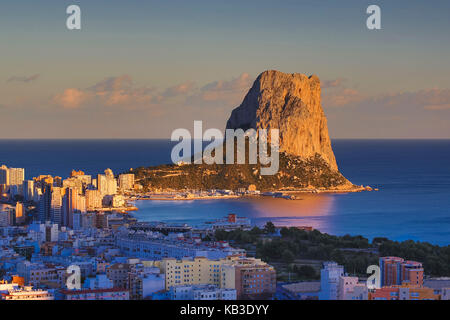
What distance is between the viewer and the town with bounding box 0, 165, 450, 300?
926 cm

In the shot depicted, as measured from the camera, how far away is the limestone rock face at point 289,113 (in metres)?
33.9

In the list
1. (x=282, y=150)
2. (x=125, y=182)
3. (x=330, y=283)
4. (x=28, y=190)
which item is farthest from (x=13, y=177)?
(x=330, y=283)

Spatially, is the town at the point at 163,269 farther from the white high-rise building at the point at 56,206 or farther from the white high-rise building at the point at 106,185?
the white high-rise building at the point at 106,185

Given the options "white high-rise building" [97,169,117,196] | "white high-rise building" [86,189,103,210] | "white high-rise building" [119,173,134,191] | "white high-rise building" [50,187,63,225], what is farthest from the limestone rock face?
"white high-rise building" [50,187,63,225]

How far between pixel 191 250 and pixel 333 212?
11.2 metres

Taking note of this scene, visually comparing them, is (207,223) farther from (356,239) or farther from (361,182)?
(361,182)

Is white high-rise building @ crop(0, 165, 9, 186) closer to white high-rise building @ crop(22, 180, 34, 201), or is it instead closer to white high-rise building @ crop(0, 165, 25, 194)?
white high-rise building @ crop(0, 165, 25, 194)

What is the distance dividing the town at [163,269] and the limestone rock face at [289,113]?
592 inches

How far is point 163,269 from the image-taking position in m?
10.7

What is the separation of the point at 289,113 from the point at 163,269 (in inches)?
942

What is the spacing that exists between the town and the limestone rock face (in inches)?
592

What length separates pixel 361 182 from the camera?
34156 mm

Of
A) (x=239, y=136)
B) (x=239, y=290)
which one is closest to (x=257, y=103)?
(x=239, y=136)

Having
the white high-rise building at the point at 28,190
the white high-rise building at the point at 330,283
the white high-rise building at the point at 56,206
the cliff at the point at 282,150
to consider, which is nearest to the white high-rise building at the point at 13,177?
the white high-rise building at the point at 28,190
